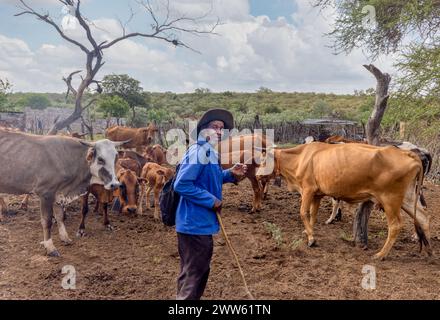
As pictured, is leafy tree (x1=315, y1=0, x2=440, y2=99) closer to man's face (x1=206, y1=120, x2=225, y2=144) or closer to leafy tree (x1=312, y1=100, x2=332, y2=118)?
man's face (x1=206, y1=120, x2=225, y2=144)

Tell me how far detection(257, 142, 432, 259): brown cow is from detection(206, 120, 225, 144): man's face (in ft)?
9.86

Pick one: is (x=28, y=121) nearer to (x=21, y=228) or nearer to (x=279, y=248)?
(x=21, y=228)

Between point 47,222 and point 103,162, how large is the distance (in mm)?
1245

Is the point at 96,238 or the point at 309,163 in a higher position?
the point at 309,163

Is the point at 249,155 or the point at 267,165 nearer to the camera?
the point at 267,165

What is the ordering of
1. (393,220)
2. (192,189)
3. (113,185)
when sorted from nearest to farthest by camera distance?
(192,189)
(393,220)
(113,185)

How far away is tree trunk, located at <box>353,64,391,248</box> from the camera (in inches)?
260

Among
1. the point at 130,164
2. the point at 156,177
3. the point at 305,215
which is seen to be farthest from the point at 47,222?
the point at 305,215

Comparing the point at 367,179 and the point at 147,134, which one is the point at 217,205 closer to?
the point at 367,179

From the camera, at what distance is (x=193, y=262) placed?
12.6ft

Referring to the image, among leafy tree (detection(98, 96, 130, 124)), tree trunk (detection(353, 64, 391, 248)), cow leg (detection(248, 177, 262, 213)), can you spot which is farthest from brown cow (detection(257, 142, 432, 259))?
leafy tree (detection(98, 96, 130, 124))
